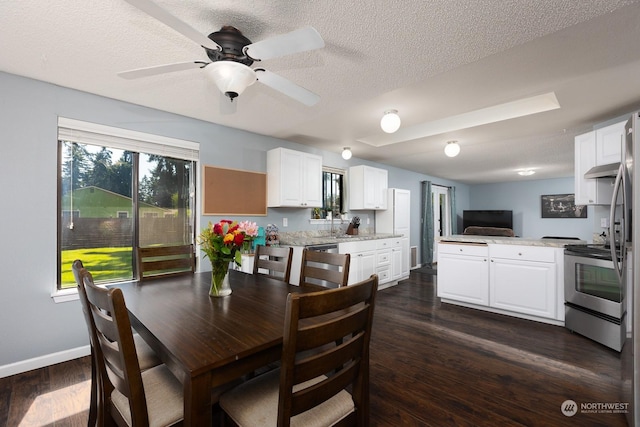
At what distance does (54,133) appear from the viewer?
7.78 ft

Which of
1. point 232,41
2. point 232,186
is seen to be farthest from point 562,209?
point 232,41

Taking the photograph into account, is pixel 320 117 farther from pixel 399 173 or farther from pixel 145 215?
pixel 399 173

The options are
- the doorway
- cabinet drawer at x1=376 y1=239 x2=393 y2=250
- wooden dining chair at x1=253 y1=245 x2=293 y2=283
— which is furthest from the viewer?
the doorway

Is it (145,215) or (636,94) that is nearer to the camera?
(636,94)

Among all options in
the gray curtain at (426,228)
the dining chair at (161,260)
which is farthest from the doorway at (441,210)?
the dining chair at (161,260)

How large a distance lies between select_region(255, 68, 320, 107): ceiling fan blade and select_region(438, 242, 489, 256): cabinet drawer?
284 centimetres

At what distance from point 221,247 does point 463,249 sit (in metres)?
3.21

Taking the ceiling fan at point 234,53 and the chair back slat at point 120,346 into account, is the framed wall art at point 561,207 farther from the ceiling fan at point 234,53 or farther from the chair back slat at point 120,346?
the chair back slat at point 120,346

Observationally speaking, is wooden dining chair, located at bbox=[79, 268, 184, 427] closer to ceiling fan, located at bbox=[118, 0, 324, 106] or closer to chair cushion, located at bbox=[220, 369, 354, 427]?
chair cushion, located at bbox=[220, 369, 354, 427]

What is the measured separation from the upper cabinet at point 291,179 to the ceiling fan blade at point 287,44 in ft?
7.53

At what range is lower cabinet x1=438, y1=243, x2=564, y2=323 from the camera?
300cm

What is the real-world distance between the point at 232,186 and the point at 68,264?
5.74 feet

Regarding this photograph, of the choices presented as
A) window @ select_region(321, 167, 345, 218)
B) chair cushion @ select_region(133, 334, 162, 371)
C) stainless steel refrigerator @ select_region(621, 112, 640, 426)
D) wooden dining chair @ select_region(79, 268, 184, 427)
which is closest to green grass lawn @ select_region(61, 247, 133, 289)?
chair cushion @ select_region(133, 334, 162, 371)

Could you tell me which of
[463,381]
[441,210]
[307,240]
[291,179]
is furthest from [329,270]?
[441,210]
